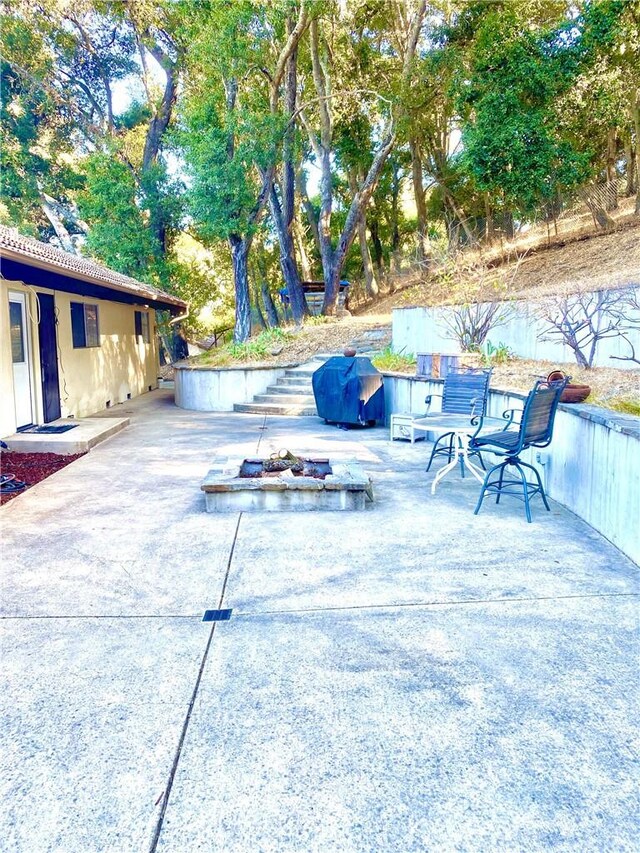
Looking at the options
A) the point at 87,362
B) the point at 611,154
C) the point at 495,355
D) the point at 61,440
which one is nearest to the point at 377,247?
the point at 611,154

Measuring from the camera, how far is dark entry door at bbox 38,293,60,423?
28.8 feet

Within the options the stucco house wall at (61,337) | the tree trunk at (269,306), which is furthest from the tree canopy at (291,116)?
the tree trunk at (269,306)

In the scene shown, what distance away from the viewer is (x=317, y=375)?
9.09 meters

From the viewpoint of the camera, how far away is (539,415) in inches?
168

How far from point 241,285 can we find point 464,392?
923 centimetres

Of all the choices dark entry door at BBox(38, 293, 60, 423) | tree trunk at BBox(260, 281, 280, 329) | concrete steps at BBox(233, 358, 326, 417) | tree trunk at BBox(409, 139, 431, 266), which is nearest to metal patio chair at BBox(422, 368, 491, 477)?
concrete steps at BBox(233, 358, 326, 417)

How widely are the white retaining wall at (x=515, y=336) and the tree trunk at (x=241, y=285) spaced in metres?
4.23

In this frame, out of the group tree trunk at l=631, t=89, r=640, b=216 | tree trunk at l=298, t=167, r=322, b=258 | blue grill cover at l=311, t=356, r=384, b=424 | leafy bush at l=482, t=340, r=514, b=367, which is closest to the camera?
leafy bush at l=482, t=340, r=514, b=367

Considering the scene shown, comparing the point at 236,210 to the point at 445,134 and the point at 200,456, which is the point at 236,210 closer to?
the point at 200,456

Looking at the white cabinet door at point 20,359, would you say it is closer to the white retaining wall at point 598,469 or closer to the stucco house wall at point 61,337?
the stucco house wall at point 61,337

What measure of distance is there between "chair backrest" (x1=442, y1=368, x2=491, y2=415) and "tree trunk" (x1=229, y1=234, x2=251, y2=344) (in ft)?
A: 28.3

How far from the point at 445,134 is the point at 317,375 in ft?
45.6

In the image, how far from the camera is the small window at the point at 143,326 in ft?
48.5

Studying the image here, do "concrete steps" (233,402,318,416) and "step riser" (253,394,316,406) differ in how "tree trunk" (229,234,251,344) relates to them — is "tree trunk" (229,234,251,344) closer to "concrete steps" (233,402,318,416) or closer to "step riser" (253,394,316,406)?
"step riser" (253,394,316,406)
